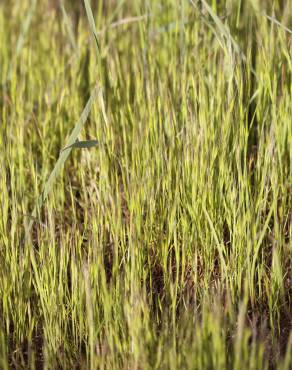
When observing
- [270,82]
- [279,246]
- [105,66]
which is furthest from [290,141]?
[105,66]

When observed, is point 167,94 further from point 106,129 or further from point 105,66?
point 105,66

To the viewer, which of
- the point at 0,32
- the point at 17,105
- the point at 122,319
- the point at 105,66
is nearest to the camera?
the point at 122,319

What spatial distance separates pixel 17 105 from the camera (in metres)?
1.79

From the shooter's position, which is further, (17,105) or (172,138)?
(17,105)

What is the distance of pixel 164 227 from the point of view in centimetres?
153

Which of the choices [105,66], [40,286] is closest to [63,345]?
[40,286]

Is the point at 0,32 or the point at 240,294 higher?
the point at 0,32

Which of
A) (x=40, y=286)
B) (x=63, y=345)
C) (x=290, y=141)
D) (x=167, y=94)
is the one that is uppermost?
(x=167, y=94)

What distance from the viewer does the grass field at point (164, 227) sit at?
3.93ft

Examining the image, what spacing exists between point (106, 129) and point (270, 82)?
374mm

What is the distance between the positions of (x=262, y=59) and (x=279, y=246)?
1.49 feet

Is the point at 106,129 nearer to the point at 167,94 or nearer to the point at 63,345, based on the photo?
the point at 167,94

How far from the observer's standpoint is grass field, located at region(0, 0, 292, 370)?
120 cm

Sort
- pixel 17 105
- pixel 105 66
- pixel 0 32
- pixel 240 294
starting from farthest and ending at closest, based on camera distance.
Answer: pixel 0 32
pixel 105 66
pixel 17 105
pixel 240 294
